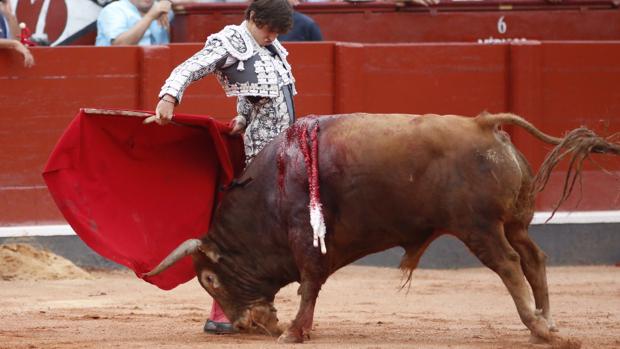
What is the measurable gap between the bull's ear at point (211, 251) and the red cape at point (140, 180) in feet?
0.57

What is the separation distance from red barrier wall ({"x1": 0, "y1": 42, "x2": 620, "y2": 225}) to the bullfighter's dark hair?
295cm

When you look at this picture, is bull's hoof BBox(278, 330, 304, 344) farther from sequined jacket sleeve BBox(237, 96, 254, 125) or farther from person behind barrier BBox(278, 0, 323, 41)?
person behind barrier BBox(278, 0, 323, 41)

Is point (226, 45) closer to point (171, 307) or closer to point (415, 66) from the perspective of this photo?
point (171, 307)

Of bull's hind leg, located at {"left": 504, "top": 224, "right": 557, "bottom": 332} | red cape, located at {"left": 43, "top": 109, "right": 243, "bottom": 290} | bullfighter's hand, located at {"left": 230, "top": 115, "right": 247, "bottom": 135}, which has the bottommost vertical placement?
bull's hind leg, located at {"left": 504, "top": 224, "right": 557, "bottom": 332}

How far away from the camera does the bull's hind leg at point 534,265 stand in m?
5.86

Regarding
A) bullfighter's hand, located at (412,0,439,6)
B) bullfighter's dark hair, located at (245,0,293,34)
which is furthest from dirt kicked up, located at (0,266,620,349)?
bullfighter's hand, located at (412,0,439,6)

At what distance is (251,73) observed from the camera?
602 centimetres

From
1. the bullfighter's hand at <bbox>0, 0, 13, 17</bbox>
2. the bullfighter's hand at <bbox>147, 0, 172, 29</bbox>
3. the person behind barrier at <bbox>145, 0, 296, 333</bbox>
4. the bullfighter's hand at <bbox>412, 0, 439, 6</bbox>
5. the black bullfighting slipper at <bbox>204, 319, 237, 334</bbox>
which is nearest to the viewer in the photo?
the person behind barrier at <bbox>145, 0, 296, 333</bbox>

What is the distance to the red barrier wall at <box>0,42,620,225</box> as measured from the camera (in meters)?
8.76

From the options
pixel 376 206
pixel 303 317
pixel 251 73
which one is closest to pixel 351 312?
pixel 303 317

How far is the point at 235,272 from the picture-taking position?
243 inches

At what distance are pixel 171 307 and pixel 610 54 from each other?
12.6 ft

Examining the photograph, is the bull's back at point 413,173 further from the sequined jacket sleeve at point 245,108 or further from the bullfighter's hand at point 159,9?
the bullfighter's hand at point 159,9

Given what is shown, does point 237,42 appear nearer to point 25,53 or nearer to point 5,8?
point 25,53
